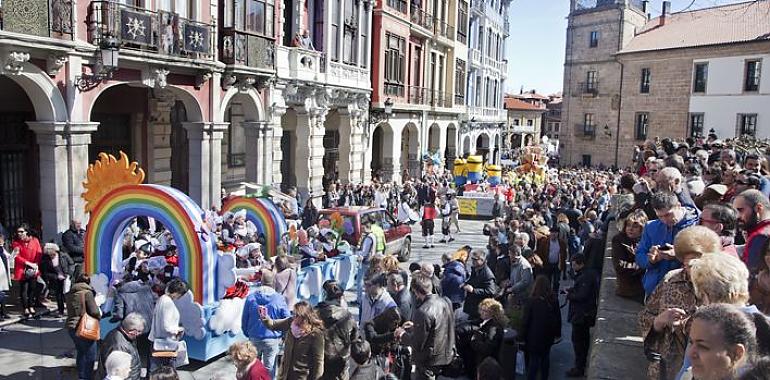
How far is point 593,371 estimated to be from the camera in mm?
5180

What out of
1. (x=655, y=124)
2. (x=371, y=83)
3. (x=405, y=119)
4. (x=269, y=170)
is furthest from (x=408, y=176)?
(x=655, y=124)

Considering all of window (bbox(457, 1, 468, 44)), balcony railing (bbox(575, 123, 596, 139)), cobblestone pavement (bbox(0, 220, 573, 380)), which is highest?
window (bbox(457, 1, 468, 44))

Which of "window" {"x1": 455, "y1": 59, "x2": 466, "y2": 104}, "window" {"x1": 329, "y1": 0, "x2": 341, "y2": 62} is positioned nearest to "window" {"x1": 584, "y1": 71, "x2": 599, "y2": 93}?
"window" {"x1": 455, "y1": 59, "x2": 466, "y2": 104}

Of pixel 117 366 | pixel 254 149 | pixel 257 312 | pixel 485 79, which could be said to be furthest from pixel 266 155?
pixel 485 79

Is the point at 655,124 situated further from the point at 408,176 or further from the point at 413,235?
the point at 413,235

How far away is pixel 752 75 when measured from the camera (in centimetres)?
3553

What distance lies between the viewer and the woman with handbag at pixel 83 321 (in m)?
7.87

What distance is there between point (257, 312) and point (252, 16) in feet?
40.0

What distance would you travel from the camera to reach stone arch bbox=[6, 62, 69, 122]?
1174 centimetres

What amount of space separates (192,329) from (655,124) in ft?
129

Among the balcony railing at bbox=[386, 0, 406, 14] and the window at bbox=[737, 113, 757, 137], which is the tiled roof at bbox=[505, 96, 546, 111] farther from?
the balcony railing at bbox=[386, 0, 406, 14]

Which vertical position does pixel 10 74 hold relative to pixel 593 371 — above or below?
above

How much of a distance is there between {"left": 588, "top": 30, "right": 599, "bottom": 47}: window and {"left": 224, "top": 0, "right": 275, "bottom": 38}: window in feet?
109

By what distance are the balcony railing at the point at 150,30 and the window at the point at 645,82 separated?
33.8 meters
